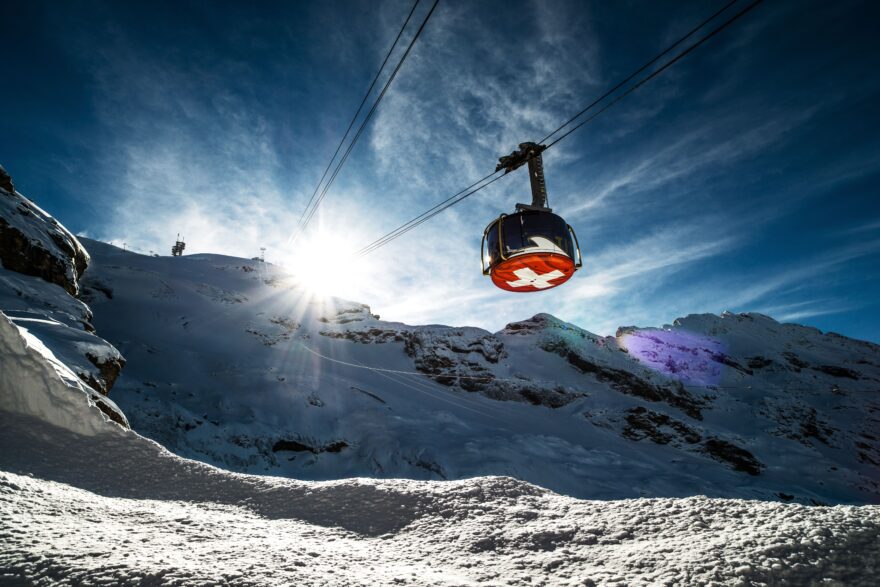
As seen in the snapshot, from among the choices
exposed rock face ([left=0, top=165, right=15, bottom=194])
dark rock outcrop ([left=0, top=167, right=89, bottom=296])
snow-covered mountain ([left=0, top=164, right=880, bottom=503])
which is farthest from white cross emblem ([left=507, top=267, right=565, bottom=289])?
exposed rock face ([left=0, top=165, right=15, bottom=194])

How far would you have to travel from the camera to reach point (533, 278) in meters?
6.46

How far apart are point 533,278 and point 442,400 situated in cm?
3039

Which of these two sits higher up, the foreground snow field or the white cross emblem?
the white cross emblem

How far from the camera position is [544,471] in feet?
82.1

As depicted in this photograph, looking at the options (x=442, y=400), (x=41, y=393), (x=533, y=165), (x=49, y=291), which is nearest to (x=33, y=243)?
(x=49, y=291)

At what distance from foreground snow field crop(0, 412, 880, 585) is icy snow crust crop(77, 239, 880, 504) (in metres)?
18.1

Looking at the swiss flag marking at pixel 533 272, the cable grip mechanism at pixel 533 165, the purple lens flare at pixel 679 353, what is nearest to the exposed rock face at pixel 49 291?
the swiss flag marking at pixel 533 272

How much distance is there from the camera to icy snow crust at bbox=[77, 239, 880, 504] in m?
22.5

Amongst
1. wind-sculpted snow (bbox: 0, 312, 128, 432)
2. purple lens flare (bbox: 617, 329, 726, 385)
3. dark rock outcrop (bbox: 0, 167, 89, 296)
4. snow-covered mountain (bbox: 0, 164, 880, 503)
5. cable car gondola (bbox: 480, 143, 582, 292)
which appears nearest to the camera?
wind-sculpted snow (bbox: 0, 312, 128, 432)

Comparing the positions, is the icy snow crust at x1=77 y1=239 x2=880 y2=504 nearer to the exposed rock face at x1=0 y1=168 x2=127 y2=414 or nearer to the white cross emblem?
the exposed rock face at x1=0 y1=168 x2=127 y2=414

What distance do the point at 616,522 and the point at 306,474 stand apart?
2137 cm

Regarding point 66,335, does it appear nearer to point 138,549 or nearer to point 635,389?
point 138,549

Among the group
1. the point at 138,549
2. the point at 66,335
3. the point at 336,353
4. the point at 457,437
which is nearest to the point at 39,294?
the point at 66,335

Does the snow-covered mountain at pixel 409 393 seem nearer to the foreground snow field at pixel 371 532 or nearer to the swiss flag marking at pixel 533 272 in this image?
the foreground snow field at pixel 371 532
